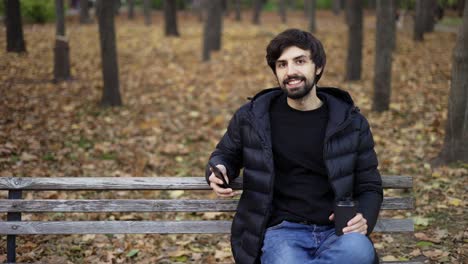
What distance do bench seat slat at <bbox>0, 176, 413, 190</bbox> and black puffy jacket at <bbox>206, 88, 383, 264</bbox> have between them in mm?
399

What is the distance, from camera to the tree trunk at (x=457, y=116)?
310 inches

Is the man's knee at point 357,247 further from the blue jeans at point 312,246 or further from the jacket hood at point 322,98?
the jacket hood at point 322,98

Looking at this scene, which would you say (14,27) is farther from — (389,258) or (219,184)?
(219,184)

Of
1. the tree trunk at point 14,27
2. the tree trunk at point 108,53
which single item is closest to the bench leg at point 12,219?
the tree trunk at point 108,53

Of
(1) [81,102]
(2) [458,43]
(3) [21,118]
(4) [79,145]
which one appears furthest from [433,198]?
(1) [81,102]

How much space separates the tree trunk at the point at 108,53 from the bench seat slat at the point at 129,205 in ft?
25.8

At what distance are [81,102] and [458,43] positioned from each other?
7.39m

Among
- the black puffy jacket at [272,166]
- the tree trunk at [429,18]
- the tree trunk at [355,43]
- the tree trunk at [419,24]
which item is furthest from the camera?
the tree trunk at [429,18]

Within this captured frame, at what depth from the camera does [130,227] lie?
14.8 feet

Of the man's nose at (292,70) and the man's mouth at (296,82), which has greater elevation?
the man's nose at (292,70)

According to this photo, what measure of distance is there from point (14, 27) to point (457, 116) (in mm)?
11577

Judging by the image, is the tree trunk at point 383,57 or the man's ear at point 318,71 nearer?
the man's ear at point 318,71

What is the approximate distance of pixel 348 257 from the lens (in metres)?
3.58

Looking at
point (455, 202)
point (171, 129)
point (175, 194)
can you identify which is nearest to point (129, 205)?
point (175, 194)
